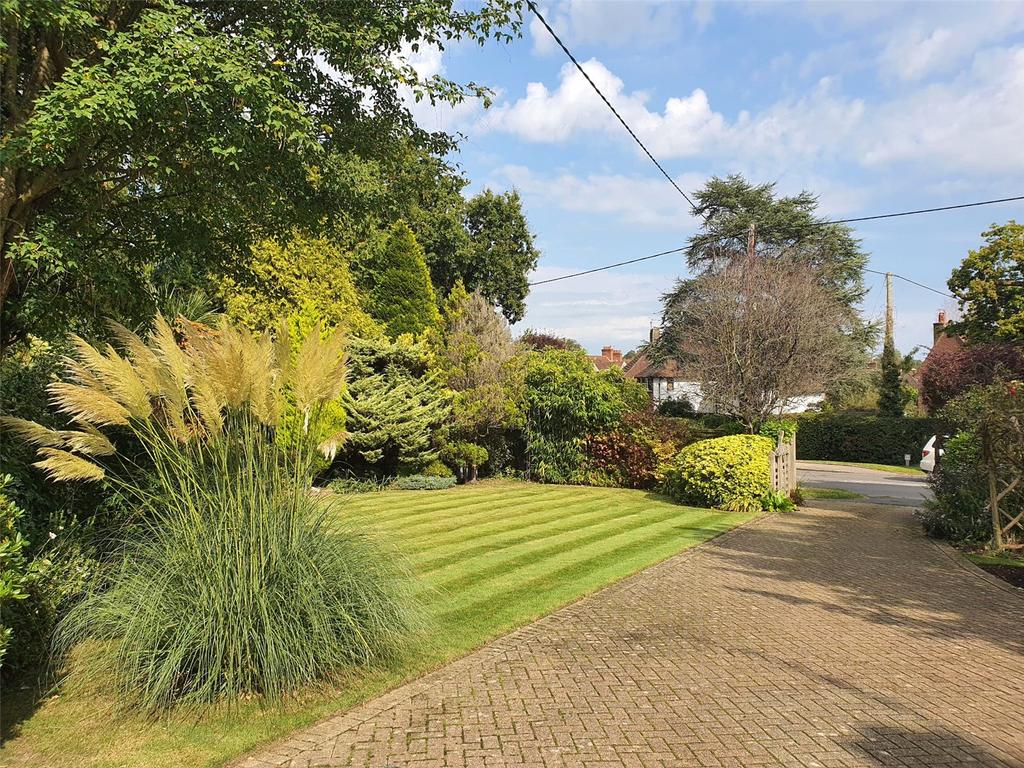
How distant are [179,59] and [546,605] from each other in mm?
5400

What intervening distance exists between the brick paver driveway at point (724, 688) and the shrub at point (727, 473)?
544 cm

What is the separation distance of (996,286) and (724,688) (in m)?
21.2

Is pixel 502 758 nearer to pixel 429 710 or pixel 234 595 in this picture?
pixel 429 710

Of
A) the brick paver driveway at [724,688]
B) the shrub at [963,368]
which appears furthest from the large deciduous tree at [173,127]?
the shrub at [963,368]

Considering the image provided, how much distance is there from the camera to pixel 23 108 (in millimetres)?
5262

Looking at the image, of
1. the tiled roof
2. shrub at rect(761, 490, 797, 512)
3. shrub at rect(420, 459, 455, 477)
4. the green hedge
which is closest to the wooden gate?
shrub at rect(761, 490, 797, 512)

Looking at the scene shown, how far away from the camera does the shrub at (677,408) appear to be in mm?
32709

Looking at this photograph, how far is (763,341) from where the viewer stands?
16.5 meters

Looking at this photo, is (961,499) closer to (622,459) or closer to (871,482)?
(622,459)

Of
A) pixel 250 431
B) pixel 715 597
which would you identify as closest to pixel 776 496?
pixel 715 597

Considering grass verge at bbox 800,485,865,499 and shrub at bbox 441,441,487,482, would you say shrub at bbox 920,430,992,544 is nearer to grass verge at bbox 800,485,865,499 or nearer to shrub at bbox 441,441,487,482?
grass verge at bbox 800,485,865,499

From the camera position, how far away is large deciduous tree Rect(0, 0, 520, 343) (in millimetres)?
4484

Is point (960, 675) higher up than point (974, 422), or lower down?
lower down

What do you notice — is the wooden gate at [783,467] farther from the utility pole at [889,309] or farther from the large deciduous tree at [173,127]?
the utility pole at [889,309]
